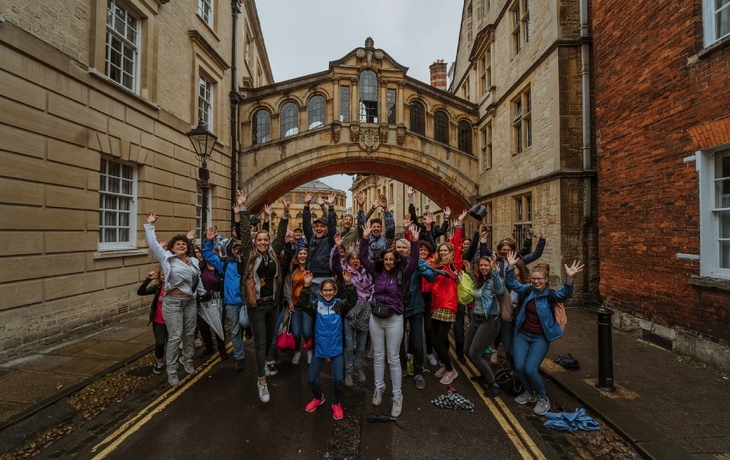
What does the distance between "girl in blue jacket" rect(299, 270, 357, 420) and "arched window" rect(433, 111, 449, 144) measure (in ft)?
42.2

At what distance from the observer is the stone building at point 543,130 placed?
823cm

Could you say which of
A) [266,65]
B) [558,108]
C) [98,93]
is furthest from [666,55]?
[266,65]

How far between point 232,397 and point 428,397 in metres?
2.38

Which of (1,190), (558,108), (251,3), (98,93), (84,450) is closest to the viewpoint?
(84,450)

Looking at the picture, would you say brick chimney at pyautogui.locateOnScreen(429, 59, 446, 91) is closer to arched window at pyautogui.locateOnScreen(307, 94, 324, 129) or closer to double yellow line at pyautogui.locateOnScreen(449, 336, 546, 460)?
arched window at pyautogui.locateOnScreen(307, 94, 324, 129)

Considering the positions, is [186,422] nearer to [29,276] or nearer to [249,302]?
[249,302]

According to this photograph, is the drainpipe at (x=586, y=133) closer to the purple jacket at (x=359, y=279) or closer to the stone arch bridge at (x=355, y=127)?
the stone arch bridge at (x=355, y=127)

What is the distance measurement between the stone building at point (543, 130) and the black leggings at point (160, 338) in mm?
8459

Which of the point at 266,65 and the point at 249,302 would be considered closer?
the point at 249,302

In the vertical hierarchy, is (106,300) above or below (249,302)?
below

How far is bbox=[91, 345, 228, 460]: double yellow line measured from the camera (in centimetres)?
313

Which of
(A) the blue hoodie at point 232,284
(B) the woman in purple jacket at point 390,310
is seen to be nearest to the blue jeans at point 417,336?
(B) the woman in purple jacket at point 390,310

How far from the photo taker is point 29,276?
5.41 meters

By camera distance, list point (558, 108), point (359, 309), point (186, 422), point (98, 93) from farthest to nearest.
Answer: point (558, 108)
point (98, 93)
point (359, 309)
point (186, 422)
